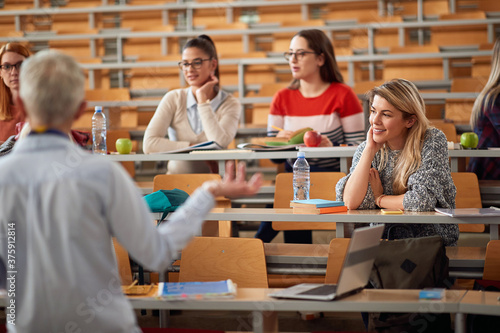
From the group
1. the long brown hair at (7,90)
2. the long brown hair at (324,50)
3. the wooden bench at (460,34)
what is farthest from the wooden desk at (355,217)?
the wooden bench at (460,34)

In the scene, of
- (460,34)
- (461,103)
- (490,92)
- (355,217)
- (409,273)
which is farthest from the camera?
(460,34)

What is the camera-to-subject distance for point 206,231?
272 centimetres

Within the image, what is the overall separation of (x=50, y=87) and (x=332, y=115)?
248 cm

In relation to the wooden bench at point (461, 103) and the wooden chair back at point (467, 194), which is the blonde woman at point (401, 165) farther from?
the wooden bench at point (461, 103)

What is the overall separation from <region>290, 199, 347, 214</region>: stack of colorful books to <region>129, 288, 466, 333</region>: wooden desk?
0.56 m

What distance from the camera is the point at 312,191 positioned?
282 centimetres

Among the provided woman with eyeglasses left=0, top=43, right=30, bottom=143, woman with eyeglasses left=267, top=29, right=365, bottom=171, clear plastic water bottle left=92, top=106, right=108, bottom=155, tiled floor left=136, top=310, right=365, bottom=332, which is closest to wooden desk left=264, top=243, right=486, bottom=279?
tiled floor left=136, top=310, right=365, bottom=332

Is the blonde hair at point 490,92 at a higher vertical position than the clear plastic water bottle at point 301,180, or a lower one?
higher

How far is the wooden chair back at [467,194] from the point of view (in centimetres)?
272

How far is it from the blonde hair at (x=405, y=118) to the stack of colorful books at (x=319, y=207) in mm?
273

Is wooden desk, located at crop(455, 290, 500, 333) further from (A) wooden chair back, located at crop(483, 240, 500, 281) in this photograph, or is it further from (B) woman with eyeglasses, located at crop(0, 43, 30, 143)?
(B) woman with eyeglasses, located at crop(0, 43, 30, 143)

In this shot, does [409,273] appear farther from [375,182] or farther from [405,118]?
[405,118]

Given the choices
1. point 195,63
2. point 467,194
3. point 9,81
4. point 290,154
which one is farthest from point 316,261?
point 9,81

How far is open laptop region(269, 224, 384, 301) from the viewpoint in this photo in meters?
1.61
